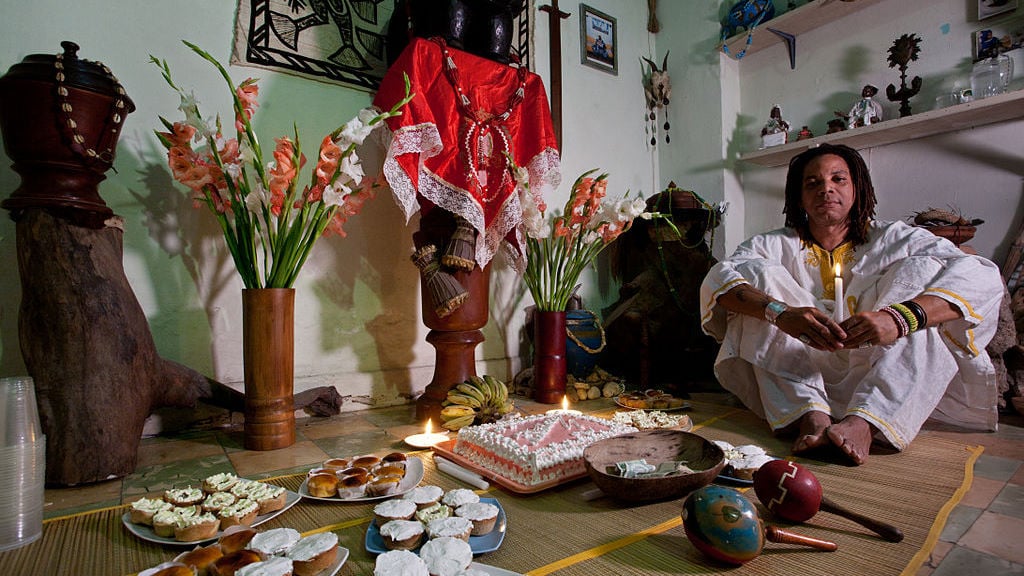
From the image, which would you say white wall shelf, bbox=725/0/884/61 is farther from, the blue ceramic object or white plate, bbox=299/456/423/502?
white plate, bbox=299/456/423/502

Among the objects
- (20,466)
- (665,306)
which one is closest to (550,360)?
(665,306)

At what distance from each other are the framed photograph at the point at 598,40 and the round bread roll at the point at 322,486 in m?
3.25

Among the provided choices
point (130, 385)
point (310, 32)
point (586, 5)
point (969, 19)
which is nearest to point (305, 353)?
point (130, 385)

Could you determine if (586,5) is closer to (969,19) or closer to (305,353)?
(969,19)

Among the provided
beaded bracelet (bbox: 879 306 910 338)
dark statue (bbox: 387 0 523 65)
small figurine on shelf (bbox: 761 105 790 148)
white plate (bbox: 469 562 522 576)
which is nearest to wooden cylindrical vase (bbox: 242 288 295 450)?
white plate (bbox: 469 562 522 576)

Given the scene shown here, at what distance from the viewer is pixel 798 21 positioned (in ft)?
10.9

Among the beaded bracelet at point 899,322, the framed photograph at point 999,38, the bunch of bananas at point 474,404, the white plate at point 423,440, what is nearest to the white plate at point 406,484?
the white plate at point 423,440

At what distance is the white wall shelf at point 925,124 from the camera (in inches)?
98.4

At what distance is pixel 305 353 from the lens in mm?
2521

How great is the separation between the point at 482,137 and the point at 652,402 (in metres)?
1.46

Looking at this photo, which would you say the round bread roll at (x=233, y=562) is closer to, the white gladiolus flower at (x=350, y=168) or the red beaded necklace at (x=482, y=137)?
the white gladiolus flower at (x=350, y=168)

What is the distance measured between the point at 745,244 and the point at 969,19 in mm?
1855

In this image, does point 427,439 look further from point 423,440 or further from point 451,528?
point 451,528

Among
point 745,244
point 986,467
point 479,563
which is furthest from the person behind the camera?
point 745,244
